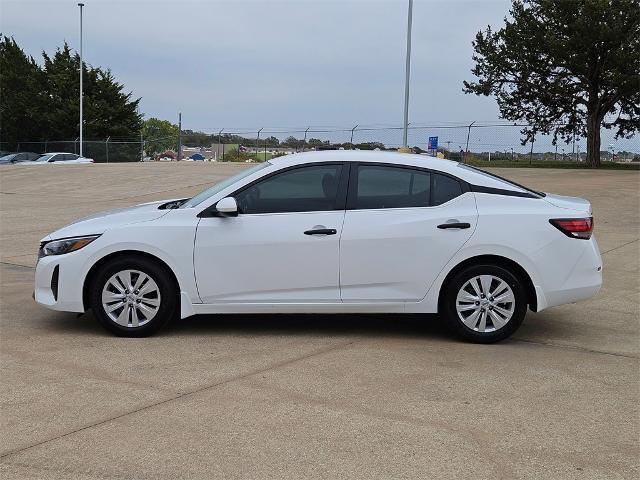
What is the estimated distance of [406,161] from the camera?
6.14 metres

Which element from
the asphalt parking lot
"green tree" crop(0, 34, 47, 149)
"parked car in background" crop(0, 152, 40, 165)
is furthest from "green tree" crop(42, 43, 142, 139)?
the asphalt parking lot

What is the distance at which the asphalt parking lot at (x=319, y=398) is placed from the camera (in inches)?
146

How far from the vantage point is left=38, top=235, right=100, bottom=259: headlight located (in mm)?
5973

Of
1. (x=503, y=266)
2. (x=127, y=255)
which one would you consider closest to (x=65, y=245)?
(x=127, y=255)

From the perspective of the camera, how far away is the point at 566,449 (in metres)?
3.89

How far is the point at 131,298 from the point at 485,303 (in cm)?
294

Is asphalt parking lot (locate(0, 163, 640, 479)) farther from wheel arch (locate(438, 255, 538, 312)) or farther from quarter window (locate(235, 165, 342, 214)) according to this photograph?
quarter window (locate(235, 165, 342, 214))

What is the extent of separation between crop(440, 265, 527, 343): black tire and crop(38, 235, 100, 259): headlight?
2991 millimetres

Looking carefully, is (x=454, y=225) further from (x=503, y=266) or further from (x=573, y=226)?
(x=573, y=226)

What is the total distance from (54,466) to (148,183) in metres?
22.5

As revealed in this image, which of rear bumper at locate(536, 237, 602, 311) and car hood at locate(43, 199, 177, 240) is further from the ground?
car hood at locate(43, 199, 177, 240)

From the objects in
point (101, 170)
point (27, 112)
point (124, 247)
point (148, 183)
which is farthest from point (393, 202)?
point (27, 112)

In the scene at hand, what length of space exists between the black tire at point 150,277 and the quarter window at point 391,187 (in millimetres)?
1714

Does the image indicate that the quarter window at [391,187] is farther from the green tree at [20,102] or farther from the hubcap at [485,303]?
the green tree at [20,102]
